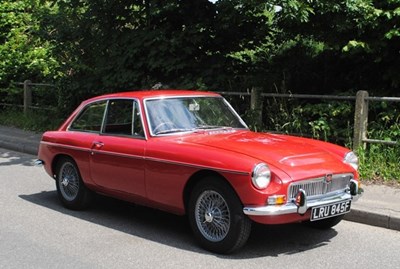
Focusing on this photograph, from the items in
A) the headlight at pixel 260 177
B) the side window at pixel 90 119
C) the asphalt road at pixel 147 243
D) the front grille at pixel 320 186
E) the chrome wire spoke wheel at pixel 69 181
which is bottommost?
the asphalt road at pixel 147 243

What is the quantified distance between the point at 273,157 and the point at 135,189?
1.63m

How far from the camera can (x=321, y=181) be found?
5.20 metres

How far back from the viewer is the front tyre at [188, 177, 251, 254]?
503 centimetres

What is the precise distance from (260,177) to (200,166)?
63 centimetres

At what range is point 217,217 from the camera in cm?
522

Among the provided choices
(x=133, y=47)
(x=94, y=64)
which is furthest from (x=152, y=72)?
(x=94, y=64)

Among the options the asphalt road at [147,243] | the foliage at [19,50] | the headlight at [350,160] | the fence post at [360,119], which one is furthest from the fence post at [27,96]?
the headlight at [350,160]

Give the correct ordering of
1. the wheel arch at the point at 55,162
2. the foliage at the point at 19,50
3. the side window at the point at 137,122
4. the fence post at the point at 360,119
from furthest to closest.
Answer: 1. the foliage at the point at 19,50
2. the fence post at the point at 360,119
3. the wheel arch at the point at 55,162
4. the side window at the point at 137,122

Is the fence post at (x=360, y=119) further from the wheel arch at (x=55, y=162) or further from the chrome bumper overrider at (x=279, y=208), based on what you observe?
the wheel arch at (x=55, y=162)

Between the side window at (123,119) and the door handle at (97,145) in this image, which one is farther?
the door handle at (97,145)

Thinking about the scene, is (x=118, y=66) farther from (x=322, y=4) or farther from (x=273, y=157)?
(x=273, y=157)

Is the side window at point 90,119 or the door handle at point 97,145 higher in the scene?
the side window at point 90,119

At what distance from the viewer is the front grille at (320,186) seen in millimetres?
4996

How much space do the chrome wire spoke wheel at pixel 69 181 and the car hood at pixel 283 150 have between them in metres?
1.90
